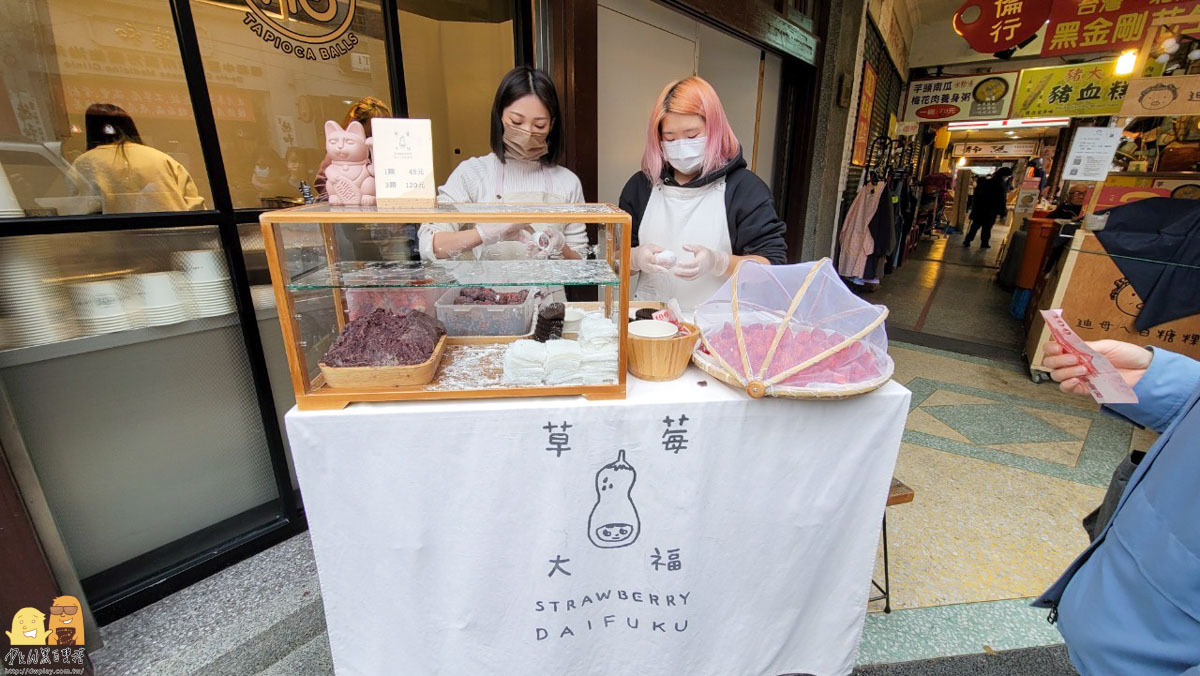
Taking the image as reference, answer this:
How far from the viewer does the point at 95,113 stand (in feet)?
5.86

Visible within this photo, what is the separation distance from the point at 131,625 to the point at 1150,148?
8.42 m

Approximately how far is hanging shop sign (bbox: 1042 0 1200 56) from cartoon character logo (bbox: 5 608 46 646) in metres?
8.13

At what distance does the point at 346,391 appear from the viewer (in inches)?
49.7

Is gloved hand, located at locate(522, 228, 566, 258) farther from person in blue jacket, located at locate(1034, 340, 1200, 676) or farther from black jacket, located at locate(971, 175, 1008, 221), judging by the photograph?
black jacket, located at locate(971, 175, 1008, 221)

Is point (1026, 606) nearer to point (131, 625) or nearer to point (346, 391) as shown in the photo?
point (346, 391)

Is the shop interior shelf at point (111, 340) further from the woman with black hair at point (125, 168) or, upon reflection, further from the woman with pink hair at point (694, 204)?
the woman with pink hair at point (694, 204)

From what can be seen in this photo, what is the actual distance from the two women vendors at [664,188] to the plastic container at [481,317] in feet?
0.53

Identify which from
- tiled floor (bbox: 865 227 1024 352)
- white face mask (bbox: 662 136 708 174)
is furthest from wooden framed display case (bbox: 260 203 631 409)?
tiled floor (bbox: 865 227 1024 352)

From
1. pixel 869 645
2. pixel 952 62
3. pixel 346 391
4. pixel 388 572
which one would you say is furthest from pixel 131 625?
pixel 952 62

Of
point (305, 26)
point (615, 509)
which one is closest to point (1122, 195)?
point (615, 509)

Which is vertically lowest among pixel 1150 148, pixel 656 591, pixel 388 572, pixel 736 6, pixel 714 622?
pixel 714 622

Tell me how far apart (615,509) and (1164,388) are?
1.39m

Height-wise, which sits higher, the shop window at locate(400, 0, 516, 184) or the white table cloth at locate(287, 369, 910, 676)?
the shop window at locate(400, 0, 516, 184)

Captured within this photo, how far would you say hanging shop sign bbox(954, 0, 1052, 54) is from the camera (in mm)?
4062
